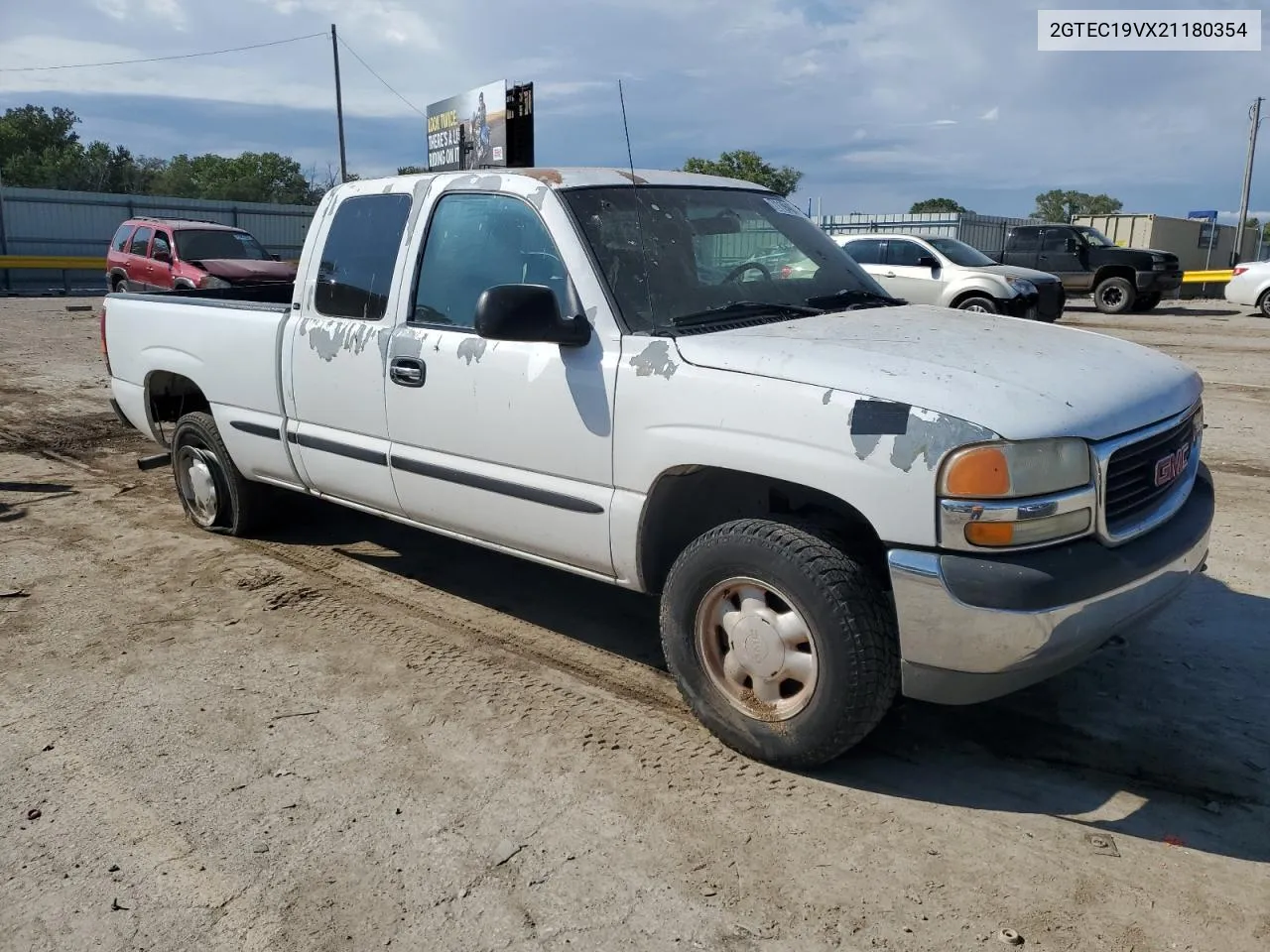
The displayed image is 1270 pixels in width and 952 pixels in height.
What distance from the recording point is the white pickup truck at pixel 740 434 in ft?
9.30

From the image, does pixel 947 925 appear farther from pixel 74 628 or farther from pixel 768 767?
pixel 74 628

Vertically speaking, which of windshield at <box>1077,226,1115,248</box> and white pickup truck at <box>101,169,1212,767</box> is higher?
windshield at <box>1077,226,1115,248</box>

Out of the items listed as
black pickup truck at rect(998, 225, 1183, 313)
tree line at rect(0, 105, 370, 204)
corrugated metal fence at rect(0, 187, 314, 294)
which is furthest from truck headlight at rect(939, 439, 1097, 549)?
tree line at rect(0, 105, 370, 204)

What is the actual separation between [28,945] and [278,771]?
87 cm

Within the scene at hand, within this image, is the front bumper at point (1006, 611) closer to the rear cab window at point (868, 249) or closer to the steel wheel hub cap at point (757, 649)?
the steel wheel hub cap at point (757, 649)

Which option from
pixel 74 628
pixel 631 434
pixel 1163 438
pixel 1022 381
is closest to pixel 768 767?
pixel 631 434

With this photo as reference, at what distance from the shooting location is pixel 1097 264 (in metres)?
20.6

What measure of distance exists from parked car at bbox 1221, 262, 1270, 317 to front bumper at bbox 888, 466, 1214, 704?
19.2m

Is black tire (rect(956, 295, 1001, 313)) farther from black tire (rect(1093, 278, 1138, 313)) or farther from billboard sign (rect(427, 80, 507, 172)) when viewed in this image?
billboard sign (rect(427, 80, 507, 172))

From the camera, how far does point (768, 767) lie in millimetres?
3307

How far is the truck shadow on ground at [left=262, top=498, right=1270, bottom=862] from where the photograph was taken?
10.1ft

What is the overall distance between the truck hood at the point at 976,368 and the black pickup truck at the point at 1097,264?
1848 cm

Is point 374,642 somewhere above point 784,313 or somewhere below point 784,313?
below

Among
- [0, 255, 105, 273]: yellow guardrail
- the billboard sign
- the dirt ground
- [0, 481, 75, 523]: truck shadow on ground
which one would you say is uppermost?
the billboard sign
